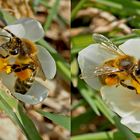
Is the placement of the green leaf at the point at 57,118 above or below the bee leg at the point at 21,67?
below

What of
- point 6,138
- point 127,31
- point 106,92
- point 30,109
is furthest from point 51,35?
point 106,92

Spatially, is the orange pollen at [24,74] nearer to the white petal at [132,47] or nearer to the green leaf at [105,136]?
the white petal at [132,47]

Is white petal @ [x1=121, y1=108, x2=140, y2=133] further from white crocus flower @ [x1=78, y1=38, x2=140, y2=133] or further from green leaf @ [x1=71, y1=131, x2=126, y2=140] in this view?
green leaf @ [x1=71, y1=131, x2=126, y2=140]

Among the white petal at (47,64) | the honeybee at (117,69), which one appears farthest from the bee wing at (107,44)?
the white petal at (47,64)

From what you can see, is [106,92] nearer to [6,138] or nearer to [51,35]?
[6,138]

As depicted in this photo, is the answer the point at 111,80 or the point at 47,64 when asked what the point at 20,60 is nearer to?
the point at 47,64

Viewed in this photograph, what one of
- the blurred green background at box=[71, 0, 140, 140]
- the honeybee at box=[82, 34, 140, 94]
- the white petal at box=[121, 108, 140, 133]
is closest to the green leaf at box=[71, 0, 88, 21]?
the blurred green background at box=[71, 0, 140, 140]

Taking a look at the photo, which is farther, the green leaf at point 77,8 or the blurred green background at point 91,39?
the green leaf at point 77,8
